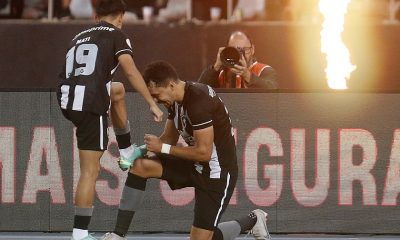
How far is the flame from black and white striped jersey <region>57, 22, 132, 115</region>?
6.20m

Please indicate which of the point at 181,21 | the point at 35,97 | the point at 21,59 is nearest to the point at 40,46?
the point at 21,59

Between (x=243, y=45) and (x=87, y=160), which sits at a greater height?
(x=243, y=45)

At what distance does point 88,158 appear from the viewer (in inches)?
371

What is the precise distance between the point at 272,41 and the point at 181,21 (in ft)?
3.65

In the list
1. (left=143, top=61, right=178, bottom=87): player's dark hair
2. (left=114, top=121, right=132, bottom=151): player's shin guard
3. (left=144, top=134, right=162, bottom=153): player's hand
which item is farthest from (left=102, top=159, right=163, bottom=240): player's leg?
(left=143, top=61, right=178, bottom=87): player's dark hair

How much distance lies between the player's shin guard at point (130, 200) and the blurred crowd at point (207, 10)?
252 inches

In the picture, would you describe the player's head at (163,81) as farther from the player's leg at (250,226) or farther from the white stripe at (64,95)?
the player's leg at (250,226)

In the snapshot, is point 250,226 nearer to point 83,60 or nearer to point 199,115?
point 199,115

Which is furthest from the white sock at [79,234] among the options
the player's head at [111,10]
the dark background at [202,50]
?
the dark background at [202,50]

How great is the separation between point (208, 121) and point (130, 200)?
0.87m

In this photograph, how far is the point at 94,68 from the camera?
30.7ft

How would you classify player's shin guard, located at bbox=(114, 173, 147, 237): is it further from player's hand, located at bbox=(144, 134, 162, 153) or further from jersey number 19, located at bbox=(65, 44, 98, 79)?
jersey number 19, located at bbox=(65, 44, 98, 79)

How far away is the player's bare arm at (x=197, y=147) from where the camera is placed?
8.86 metres

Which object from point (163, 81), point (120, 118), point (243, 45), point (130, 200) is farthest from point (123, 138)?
point (243, 45)
